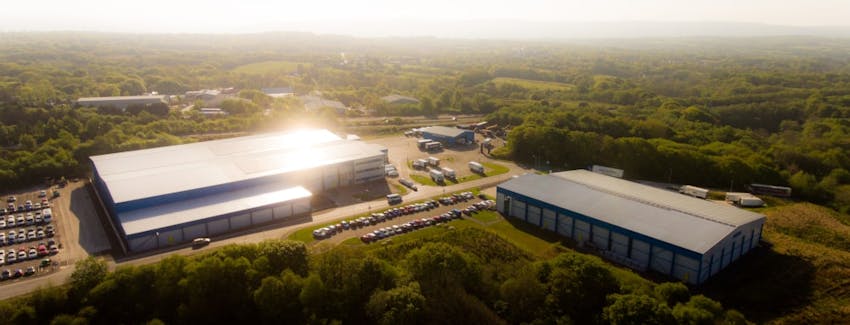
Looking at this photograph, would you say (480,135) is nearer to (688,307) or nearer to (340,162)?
(340,162)

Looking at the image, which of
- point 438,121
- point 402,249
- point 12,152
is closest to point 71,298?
point 402,249

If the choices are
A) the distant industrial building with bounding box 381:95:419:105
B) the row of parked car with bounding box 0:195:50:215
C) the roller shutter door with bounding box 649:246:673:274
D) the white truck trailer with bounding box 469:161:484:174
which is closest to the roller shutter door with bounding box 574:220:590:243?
the roller shutter door with bounding box 649:246:673:274

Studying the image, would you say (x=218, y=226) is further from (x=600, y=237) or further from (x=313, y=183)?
(x=600, y=237)

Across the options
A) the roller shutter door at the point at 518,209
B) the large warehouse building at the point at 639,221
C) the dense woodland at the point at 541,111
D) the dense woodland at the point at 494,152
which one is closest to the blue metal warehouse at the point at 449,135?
the dense woodland at the point at 494,152

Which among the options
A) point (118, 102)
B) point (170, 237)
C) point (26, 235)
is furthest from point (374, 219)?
point (118, 102)

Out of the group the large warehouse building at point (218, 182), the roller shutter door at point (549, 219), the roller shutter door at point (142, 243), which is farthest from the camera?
the roller shutter door at point (549, 219)

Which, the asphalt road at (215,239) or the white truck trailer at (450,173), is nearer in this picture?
the asphalt road at (215,239)

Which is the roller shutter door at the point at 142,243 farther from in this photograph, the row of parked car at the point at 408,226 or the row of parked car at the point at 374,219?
the row of parked car at the point at 408,226
